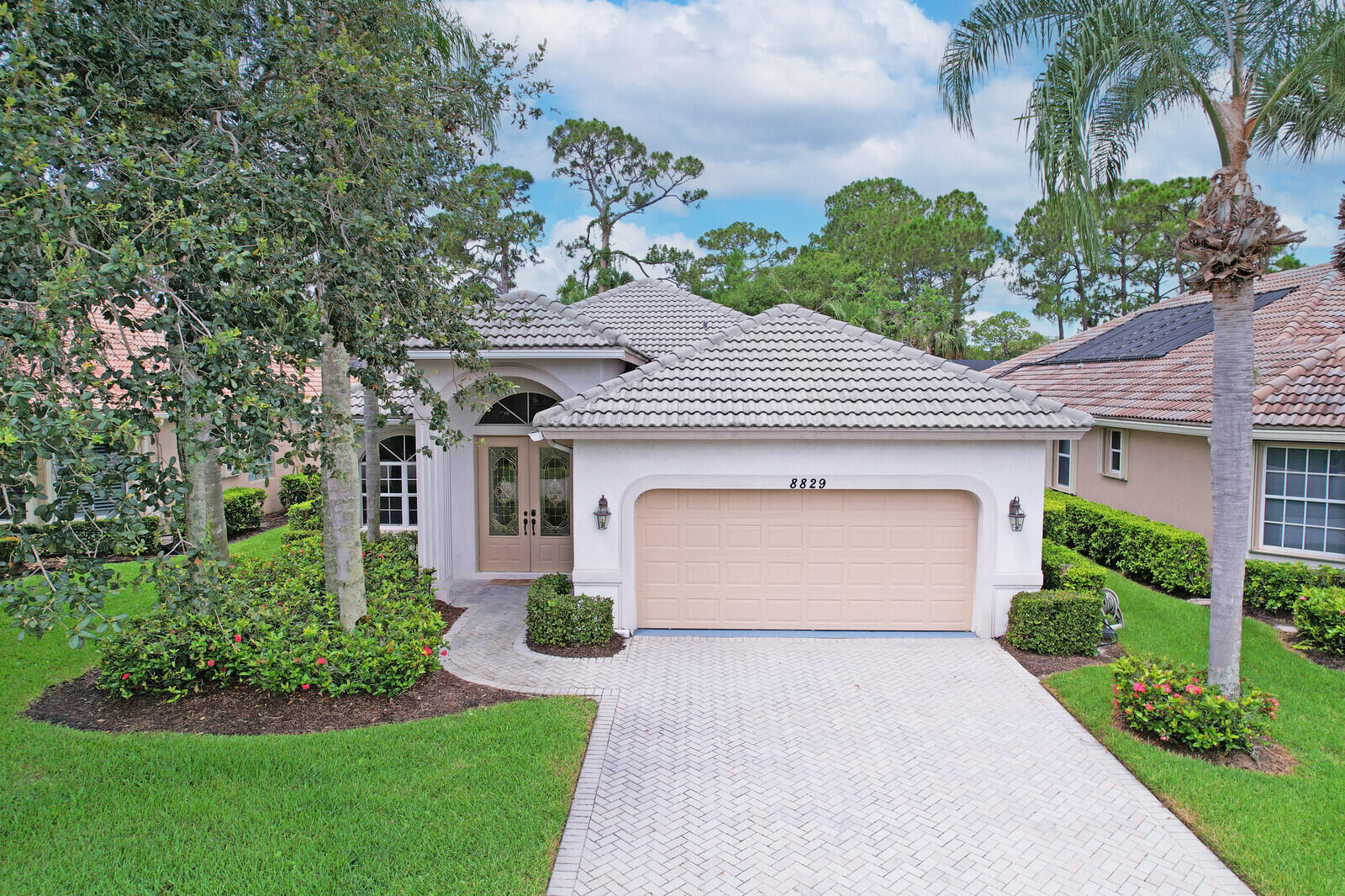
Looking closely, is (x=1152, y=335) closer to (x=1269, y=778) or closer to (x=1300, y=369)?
(x=1300, y=369)

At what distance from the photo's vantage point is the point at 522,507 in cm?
1355

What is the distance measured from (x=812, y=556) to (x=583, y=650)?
3569mm

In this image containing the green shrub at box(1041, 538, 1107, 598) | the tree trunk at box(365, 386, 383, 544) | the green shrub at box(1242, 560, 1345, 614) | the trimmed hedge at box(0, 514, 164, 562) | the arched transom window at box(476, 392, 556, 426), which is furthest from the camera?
the arched transom window at box(476, 392, 556, 426)

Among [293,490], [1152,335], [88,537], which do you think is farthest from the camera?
[293,490]

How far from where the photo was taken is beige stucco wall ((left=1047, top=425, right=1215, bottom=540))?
13.1m

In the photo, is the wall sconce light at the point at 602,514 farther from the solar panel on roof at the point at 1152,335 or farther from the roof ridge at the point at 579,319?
the solar panel on roof at the point at 1152,335

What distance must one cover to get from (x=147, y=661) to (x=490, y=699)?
3804 millimetres

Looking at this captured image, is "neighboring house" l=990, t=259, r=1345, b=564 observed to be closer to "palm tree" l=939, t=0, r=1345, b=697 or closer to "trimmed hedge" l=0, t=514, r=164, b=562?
"palm tree" l=939, t=0, r=1345, b=697

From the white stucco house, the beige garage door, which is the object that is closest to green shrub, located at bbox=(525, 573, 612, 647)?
the white stucco house

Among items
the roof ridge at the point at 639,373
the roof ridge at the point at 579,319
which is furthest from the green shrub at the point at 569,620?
the roof ridge at the point at 579,319

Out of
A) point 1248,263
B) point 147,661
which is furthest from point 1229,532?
point 147,661

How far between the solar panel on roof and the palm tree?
1120 centimetres

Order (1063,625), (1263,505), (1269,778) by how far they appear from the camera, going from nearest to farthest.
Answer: (1269,778) → (1063,625) → (1263,505)

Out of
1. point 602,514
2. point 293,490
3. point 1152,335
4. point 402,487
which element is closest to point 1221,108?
point 602,514
